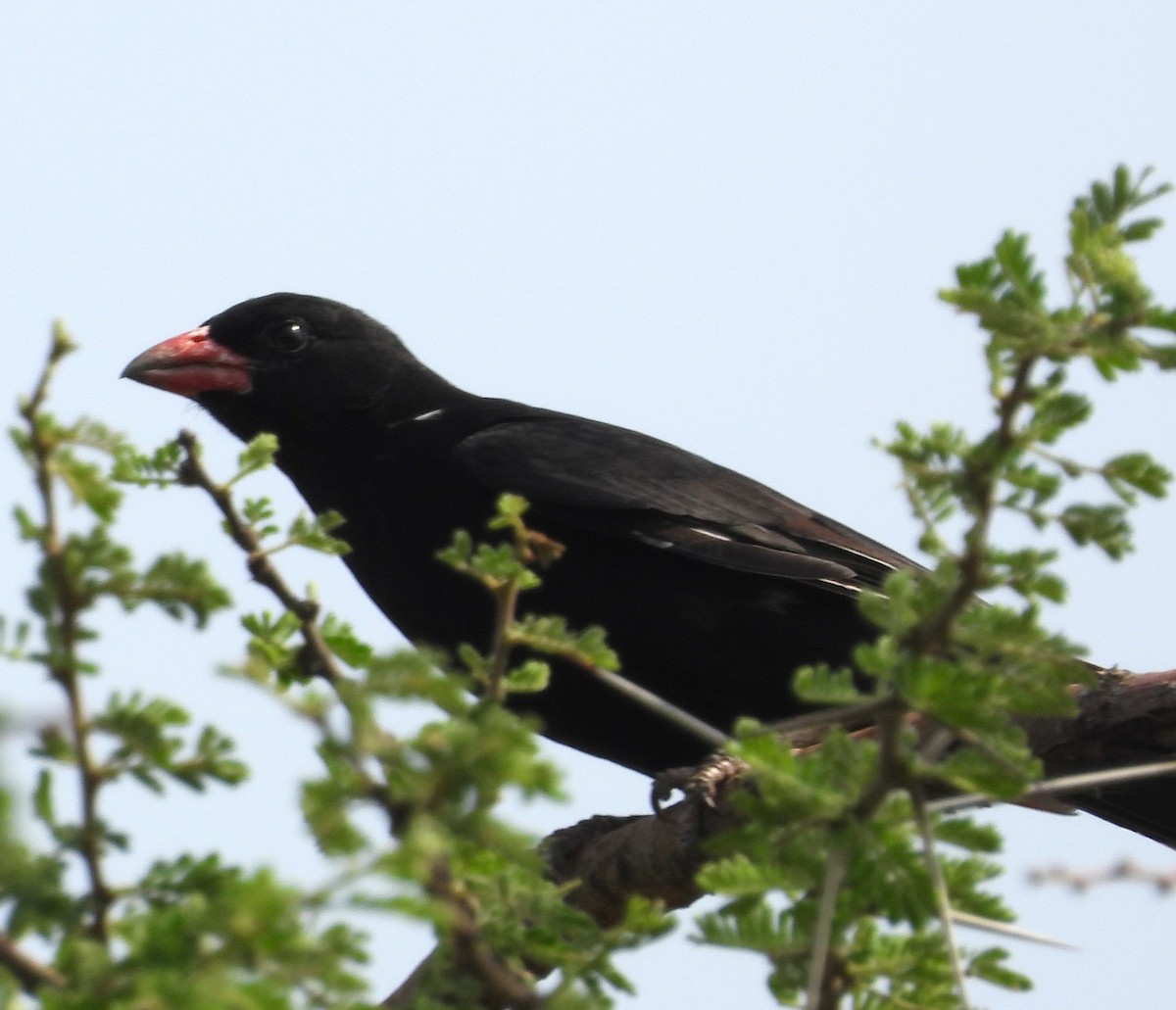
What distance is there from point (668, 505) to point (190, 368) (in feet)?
5.79

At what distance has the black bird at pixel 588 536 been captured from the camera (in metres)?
5.01

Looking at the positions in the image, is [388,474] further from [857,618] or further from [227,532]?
[227,532]

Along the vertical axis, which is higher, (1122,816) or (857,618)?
(857,618)

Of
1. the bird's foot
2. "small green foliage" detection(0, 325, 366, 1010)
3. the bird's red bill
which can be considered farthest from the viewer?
the bird's red bill

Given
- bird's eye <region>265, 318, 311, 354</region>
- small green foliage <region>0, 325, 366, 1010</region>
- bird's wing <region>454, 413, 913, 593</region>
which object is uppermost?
bird's eye <region>265, 318, 311, 354</region>

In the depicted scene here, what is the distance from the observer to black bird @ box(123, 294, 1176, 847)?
501cm

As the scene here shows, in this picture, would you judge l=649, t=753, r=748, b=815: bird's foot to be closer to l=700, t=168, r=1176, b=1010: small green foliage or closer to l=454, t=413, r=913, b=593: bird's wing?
l=454, t=413, r=913, b=593: bird's wing

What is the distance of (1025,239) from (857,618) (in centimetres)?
356

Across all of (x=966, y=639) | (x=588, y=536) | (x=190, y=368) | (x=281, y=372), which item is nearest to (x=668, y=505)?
(x=588, y=536)

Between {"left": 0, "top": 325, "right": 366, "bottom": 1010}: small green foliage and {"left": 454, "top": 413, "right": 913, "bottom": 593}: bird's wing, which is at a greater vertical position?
{"left": 454, "top": 413, "right": 913, "bottom": 593}: bird's wing

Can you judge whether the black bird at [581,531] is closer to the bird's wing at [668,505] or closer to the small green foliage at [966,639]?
the bird's wing at [668,505]

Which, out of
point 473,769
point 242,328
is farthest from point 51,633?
point 242,328

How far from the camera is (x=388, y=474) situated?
5492 millimetres

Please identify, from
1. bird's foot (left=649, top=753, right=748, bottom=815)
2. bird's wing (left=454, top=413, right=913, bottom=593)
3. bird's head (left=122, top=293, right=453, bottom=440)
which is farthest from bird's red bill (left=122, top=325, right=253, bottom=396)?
bird's foot (left=649, top=753, right=748, bottom=815)
